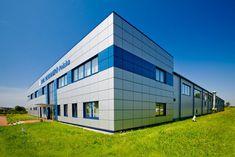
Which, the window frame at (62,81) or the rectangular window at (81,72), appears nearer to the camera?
the rectangular window at (81,72)

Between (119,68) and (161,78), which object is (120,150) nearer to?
(119,68)

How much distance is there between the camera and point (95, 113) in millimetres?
→ 16984

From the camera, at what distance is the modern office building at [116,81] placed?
575 inches

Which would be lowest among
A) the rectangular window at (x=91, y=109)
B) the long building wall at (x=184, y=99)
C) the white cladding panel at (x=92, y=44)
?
the rectangular window at (x=91, y=109)

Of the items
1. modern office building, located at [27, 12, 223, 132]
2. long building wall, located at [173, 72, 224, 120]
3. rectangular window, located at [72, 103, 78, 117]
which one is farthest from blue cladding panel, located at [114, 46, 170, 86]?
rectangular window, located at [72, 103, 78, 117]

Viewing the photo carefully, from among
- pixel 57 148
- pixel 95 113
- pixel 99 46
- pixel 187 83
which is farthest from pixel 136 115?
pixel 187 83

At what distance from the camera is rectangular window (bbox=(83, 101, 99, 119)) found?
55.2 feet

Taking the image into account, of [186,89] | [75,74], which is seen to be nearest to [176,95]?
[186,89]

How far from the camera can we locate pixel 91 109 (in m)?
17.8

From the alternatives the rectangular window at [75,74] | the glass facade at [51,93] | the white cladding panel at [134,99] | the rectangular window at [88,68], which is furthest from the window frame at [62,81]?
the white cladding panel at [134,99]

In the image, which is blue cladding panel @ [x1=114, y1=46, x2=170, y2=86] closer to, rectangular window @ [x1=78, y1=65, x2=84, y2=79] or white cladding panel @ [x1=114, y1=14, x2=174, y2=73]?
white cladding panel @ [x1=114, y1=14, x2=174, y2=73]

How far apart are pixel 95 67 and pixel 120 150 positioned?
1041 centimetres

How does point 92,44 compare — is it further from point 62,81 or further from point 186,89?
point 186,89

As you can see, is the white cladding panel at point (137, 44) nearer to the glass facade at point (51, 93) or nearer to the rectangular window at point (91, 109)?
the rectangular window at point (91, 109)
